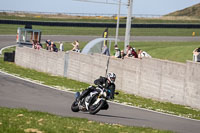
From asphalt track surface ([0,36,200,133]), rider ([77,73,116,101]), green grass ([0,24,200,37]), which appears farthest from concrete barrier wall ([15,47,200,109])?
green grass ([0,24,200,37])

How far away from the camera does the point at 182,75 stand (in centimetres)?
2245

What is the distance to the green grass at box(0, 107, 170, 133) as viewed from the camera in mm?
11065

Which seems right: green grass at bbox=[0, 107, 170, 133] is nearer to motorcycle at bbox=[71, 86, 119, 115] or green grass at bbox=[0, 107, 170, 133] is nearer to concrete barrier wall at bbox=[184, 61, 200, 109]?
motorcycle at bbox=[71, 86, 119, 115]

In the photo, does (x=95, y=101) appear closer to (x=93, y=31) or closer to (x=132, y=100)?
(x=132, y=100)

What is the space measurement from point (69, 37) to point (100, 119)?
47.2m

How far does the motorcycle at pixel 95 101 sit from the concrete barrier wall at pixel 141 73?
267 inches

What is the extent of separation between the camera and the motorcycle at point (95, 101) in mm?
15930

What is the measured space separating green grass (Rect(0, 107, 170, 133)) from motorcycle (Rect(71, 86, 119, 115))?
2.39 m

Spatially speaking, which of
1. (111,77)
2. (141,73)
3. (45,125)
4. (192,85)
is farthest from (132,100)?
(45,125)

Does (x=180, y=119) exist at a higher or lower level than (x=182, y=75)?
lower

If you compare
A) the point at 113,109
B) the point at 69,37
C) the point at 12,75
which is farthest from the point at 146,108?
the point at 69,37

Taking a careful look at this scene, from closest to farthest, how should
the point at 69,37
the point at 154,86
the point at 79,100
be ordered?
the point at 79,100 → the point at 154,86 → the point at 69,37

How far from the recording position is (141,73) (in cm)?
2506

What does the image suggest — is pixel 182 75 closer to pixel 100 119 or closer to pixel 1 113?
pixel 100 119
